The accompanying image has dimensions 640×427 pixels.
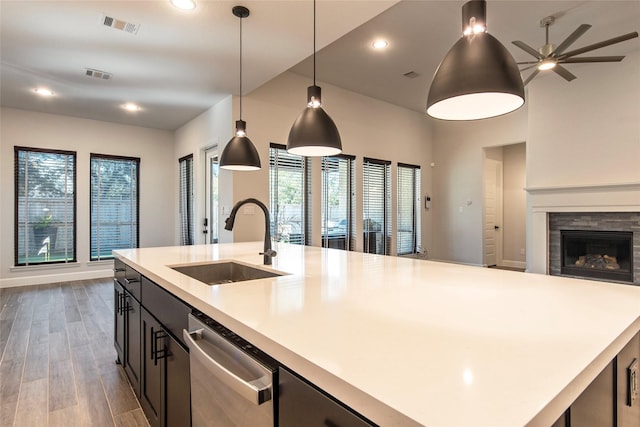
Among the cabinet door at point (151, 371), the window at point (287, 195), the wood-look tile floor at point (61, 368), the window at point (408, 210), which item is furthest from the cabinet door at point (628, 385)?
the window at point (408, 210)

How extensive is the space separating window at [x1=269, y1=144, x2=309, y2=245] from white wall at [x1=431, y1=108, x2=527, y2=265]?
3.50 m

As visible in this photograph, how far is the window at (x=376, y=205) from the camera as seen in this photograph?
611 centimetres

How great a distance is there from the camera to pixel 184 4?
255 cm

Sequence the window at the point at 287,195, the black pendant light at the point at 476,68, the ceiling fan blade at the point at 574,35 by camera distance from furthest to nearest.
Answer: the window at the point at 287,195
the ceiling fan blade at the point at 574,35
the black pendant light at the point at 476,68

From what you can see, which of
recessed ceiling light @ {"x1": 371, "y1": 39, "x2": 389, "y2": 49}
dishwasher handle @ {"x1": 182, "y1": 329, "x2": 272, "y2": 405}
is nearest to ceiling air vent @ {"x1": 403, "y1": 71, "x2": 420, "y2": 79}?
recessed ceiling light @ {"x1": 371, "y1": 39, "x2": 389, "y2": 49}

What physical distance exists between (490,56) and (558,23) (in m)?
3.77

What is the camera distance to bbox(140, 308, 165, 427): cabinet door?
163 cm

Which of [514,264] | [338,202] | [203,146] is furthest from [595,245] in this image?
[203,146]

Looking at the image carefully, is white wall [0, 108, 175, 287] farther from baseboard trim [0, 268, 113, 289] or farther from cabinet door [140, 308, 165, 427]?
cabinet door [140, 308, 165, 427]

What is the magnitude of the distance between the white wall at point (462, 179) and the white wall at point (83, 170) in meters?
5.64

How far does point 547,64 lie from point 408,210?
391cm

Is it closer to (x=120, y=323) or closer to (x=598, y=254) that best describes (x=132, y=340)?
(x=120, y=323)

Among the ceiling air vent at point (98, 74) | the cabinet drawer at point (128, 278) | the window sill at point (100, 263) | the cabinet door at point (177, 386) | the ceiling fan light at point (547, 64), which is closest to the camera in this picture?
the cabinet door at point (177, 386)

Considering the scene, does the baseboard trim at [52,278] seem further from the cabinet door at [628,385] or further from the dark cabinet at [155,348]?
the cabinet door at [628,385]
